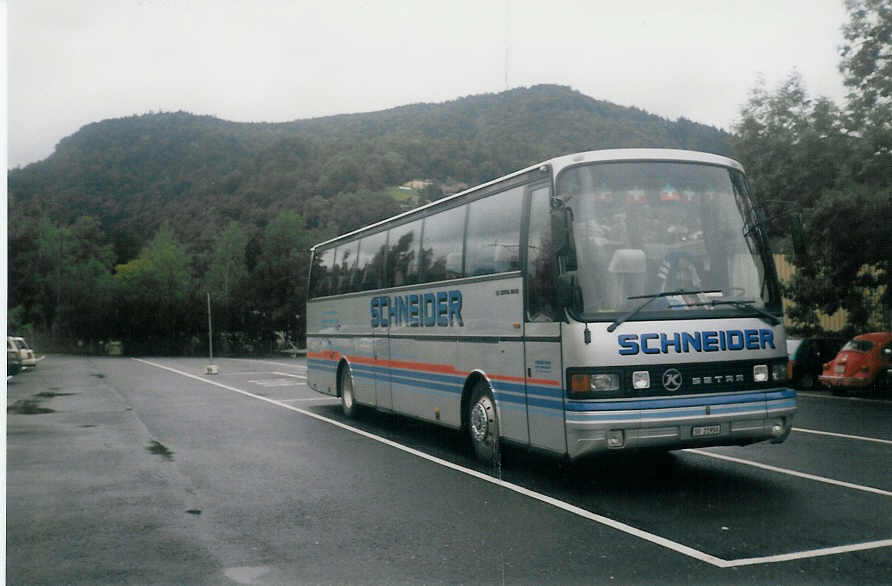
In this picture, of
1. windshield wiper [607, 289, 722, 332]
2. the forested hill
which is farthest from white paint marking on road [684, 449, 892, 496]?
the forested hill

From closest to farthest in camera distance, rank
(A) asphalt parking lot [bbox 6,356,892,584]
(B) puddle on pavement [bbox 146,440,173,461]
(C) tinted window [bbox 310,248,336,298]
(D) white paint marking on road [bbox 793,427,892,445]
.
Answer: (A) asphalt parking lot [bbox 6,356,892,584]
(B) puddle on pavement [bbox 146,440,173,461]
(D) white paint marking on road [bbox 793,427,892,445]
(C) tinted window [bbox 310,248,336,298]

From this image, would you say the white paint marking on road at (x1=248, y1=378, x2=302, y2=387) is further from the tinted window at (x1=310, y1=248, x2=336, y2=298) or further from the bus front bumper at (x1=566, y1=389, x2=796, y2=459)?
the bus front bumper at (x1=566, y1=389, x2=796, y2=459)

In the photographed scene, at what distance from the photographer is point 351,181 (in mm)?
74875

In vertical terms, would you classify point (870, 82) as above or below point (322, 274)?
above

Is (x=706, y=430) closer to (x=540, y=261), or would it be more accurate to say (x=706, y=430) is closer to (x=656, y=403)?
(x=656, y=403)

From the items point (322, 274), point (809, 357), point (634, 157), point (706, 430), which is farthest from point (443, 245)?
point (809, 357)

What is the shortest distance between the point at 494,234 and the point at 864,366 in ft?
44.9

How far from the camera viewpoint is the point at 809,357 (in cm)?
2356

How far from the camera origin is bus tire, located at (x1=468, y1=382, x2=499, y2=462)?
10.0m

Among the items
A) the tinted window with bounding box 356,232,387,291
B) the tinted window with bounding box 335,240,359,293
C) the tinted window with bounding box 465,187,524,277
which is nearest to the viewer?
the tinted window with bounding box 465,187,524,277

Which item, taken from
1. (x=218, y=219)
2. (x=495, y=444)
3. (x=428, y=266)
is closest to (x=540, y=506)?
(x=495, y=444)

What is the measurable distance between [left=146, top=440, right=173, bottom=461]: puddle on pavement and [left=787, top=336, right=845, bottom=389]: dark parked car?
16618 mm

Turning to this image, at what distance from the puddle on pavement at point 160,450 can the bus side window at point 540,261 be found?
5.18 metres

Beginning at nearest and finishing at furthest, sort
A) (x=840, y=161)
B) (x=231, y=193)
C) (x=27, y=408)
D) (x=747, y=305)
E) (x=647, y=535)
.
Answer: (x=647, y=535) → (x=747, y=305) → (x=27, y=408) → (x=840, y=161) → (x=231, y=193)
